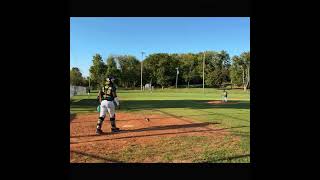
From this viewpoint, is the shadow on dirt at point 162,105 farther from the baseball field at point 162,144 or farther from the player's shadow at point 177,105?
the baseball field at point 162,144

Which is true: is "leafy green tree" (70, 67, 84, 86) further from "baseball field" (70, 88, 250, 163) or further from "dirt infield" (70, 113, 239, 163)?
"baseball field" (70, 88, 250, 163)

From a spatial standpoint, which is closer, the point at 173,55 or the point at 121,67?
the point at 121,67

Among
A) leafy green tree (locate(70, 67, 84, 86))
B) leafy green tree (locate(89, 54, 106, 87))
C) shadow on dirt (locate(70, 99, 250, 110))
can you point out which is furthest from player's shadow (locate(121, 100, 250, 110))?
leafy green tree (locate(70, 67, 84, 86))

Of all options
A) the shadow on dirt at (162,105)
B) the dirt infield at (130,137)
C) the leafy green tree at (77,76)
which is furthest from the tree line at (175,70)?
the dirt infield at (130,137)

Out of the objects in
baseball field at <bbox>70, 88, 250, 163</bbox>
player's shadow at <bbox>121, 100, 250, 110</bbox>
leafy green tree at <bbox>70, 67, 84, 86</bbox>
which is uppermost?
leafy green tree at <bbox>70, 67, 84, 86</bbox>

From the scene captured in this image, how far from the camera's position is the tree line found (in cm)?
7688

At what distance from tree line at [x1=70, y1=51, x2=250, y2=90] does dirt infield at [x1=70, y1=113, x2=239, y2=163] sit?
63968 millimetres

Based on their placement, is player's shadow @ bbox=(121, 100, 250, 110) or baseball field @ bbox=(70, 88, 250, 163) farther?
player's shadow @ bbox=(121, 100, 250, 110)

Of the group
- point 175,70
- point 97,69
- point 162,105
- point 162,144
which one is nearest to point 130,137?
point 162,144

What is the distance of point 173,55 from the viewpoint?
9469 cm

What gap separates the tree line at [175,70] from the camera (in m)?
76.9
